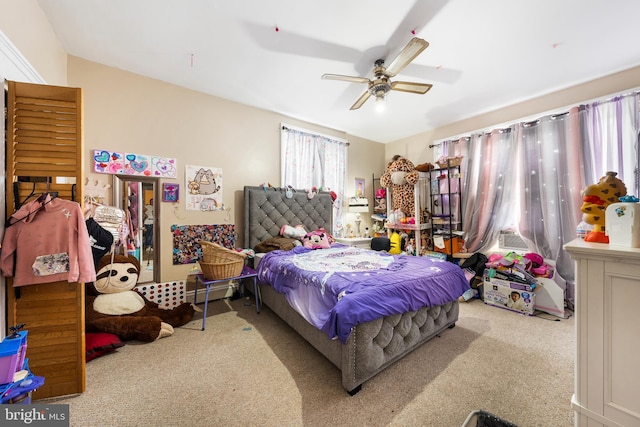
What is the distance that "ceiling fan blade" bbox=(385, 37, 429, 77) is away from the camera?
191 cm

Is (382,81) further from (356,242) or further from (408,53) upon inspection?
(356,242)

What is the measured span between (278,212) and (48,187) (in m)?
2.54

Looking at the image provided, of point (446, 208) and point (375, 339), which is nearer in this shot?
point (375, 339)

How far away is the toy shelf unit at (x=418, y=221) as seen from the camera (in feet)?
14.1

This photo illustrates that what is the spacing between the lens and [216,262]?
106 inches

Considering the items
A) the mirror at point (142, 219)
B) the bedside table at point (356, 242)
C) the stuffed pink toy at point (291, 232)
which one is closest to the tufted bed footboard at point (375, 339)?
the stuffed pink toy at point (291, 232)

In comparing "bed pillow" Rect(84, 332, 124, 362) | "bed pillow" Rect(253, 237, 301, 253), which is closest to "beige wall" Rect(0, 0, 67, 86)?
"bed pillow" Rect(84, 332, 124, 362)

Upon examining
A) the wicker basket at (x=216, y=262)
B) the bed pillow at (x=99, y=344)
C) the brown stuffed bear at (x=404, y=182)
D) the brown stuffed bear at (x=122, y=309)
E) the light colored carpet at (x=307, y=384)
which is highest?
the brown stuffed bear at (x=404, y=182)

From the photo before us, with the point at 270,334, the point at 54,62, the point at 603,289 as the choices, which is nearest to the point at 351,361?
the point at 270,334

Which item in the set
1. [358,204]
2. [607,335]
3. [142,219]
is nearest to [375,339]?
[607,335]

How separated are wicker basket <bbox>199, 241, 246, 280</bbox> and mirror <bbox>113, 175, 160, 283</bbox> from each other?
91 centimetres

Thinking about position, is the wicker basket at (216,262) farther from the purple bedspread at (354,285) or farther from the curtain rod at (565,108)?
the curtain rod at (565,108)

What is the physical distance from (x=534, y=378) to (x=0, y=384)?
3.19 m

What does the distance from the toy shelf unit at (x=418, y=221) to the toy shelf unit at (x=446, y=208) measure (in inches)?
5.3
